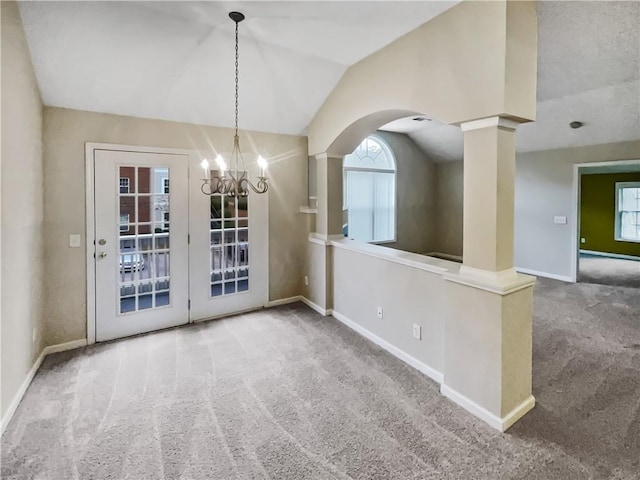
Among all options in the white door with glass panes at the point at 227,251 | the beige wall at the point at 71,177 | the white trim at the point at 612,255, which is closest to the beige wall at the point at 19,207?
the beige wall at the point at 71,177

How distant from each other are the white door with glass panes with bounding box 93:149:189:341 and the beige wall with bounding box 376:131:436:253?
4.50m

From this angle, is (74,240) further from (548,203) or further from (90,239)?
(548,203)

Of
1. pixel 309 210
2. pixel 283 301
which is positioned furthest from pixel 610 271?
pixel 283 301

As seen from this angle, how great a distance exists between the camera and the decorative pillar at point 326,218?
4.21m

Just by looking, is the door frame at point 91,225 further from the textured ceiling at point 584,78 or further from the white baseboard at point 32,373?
the textured ceiling at point 584,78

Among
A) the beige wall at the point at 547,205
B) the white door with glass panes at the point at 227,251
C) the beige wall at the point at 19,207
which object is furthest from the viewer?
the beige wall at the point at 547,205

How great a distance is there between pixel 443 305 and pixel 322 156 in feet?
7.89

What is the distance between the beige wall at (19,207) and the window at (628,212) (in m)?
11.6

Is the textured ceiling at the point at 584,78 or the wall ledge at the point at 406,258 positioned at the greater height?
the textured ceiling at the point at 584,78

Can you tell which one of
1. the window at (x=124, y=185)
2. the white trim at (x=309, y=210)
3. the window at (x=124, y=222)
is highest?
the window at (x=124, y=185)

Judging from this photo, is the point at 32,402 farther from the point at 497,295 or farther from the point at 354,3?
the point at 354,3

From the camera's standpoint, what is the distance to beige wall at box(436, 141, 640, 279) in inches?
226

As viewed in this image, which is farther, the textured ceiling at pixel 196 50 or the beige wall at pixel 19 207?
the textured ceiling at pixel 196 50

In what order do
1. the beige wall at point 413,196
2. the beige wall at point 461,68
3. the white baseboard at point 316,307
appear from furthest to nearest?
the beige wall at point 413,196 < the white baseboard at point 316,307 < the beige wall at point 461,68
